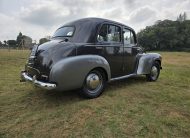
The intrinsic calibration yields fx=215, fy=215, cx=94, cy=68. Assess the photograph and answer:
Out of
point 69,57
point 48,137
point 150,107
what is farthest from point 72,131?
point 150,107

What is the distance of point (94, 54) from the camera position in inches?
197

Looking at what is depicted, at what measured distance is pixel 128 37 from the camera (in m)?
6.41

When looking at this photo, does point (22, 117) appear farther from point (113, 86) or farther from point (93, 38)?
point (113, 86)

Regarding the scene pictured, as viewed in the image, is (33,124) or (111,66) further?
(111,66)

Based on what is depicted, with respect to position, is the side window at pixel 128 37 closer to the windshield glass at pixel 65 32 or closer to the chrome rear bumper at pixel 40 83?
the windshield glass at pixel 65 32

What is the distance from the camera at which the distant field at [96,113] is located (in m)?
3.51

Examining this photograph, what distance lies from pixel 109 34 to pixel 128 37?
3.38 feet

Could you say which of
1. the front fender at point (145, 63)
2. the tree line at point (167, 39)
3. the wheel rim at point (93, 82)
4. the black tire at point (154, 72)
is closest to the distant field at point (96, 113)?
the wheel rim at point (93, 82)

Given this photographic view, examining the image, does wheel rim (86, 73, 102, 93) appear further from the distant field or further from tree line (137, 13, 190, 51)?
tree line (137, 13, 190, 51)

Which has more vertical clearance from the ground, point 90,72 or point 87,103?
point 90,72

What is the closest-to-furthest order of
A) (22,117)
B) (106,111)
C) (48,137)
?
(48,137)
(22,117)
(106,111)

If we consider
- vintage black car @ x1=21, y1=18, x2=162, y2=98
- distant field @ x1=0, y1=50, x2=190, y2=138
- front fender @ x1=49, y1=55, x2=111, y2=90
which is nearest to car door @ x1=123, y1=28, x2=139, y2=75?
vintage black car @ x1=21, y1=18, x2=162, y2=98

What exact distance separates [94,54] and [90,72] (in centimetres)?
45

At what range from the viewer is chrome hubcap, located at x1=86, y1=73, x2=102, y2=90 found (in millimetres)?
4832
